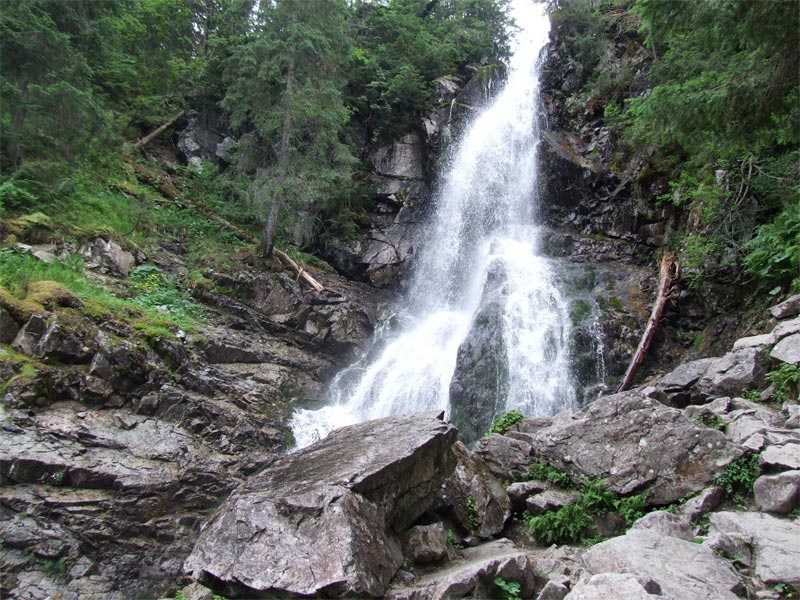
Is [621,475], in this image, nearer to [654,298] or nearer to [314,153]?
[654,298]

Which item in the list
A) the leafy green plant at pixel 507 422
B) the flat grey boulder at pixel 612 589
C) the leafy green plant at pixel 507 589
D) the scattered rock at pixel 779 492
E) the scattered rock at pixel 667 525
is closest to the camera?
the flat grey boulder at pixel 612 589

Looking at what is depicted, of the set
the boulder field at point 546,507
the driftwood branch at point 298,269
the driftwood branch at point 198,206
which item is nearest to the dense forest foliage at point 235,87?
the driftwood branch at point 198,206

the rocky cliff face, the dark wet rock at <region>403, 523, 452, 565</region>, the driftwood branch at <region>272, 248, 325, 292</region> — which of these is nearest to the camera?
the dark wet rock at <region>403, 523, 452, 565</region>

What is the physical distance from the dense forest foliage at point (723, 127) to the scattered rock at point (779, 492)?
13.5 ft

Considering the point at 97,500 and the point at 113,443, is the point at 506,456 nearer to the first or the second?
the point at 97,500

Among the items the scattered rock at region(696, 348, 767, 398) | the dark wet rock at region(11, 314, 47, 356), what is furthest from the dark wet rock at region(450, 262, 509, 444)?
the dark wet rock at region(11, 314, 47, 356)

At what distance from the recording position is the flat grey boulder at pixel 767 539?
3.54 metres

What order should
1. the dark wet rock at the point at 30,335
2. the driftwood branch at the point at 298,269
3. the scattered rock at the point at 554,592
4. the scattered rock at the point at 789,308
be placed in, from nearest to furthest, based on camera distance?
the scattered rock at the point at 554,592 < the scattered rock at the point at 789,308 < the dark wet rock at the point at 30,335 < the driftwood branch at the point at 298,269

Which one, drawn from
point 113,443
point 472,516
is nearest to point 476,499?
point 472,516

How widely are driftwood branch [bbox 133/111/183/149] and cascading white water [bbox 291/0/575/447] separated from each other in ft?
37.1

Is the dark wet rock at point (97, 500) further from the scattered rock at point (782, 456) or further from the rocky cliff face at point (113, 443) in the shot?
the scattered rock at point (782, 456)

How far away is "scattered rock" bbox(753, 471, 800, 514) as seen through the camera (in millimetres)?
4328

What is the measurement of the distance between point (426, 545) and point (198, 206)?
14582 millimetres

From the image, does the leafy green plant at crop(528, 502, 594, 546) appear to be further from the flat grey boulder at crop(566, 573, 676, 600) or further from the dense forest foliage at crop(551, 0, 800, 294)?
the dense forest foliage at crop(551, 0, 800, 294)
